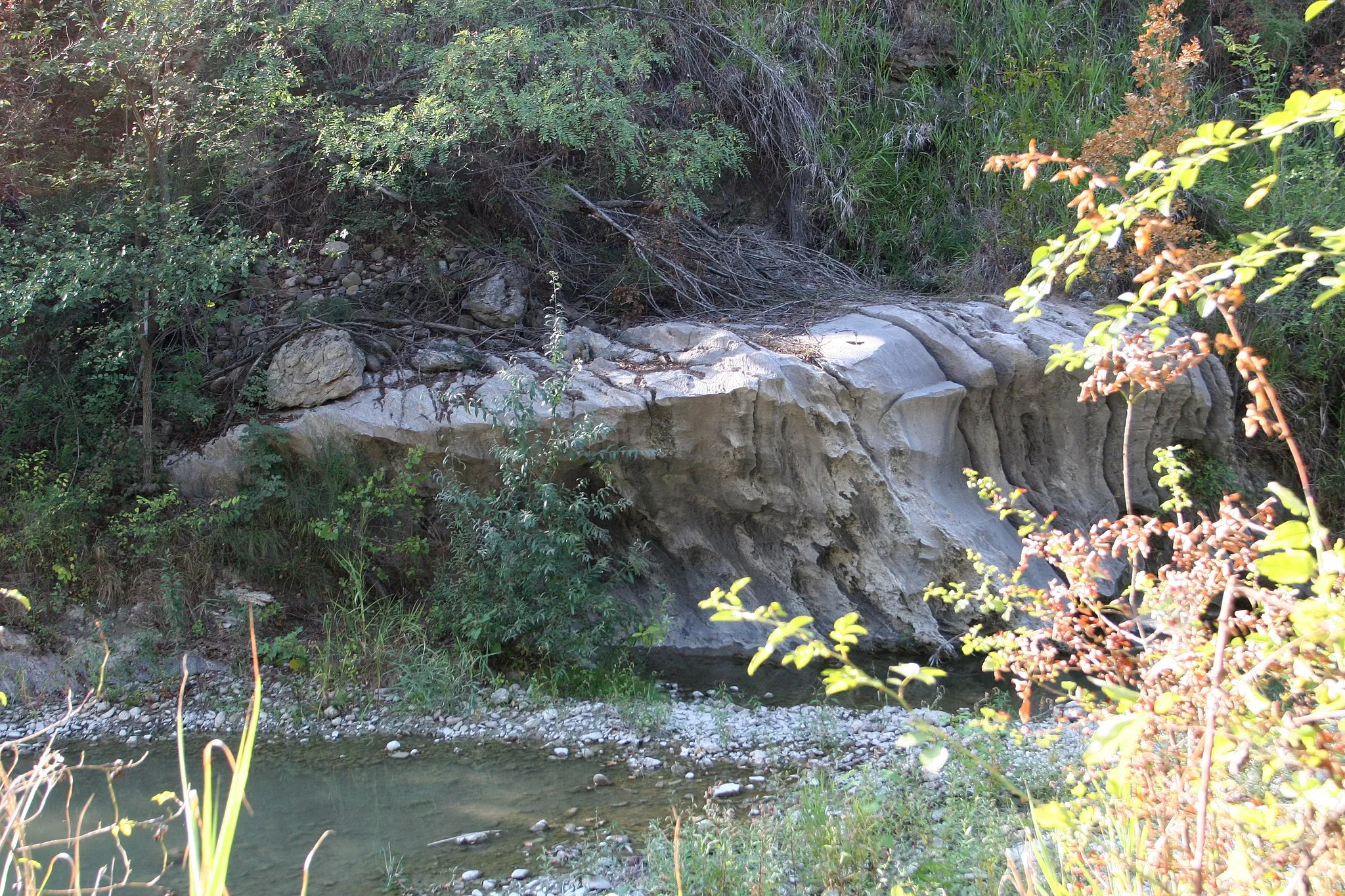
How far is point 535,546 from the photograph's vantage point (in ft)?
17.9

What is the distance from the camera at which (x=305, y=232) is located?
723cm

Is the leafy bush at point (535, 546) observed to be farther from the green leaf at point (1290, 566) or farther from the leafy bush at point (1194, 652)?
the green leaf at point (1290, 566)

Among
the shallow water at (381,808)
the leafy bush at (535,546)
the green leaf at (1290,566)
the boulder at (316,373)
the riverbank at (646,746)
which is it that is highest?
the boulder at (316,373)

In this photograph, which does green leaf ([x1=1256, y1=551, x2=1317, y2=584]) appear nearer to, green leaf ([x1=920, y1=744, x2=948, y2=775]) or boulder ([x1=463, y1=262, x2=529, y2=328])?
green leaf ([x1=920, y1=744, x2=948, y2=775])

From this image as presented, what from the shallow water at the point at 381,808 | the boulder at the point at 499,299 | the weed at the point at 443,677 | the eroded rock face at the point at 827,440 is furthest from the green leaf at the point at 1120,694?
the boulder at the point at 499,299

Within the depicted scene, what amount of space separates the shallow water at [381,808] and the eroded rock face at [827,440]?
5.83 ft

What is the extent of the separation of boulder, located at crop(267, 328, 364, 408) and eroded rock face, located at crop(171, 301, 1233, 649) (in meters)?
0.10

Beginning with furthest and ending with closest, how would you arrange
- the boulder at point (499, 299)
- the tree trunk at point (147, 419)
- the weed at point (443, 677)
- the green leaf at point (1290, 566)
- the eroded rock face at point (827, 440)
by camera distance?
the boulder at point (499, 299), the tree trunk at point (147, 419), the eroded rock face at point (827, 440), the weed at point (443, 677), the green leaf at point (1290, 566)

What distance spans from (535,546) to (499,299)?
210 centimetres

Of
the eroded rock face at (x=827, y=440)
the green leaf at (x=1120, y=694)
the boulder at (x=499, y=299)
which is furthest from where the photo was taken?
the boulder at (x=499, y=299)

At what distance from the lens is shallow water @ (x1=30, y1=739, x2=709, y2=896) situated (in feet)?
13.0

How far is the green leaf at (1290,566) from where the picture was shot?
1304mm

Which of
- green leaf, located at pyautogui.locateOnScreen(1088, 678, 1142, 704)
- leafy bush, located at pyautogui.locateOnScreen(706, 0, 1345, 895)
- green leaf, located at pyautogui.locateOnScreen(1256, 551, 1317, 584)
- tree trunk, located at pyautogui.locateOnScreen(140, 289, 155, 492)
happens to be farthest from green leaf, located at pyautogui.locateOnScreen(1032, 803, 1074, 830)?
tree trunk, located at pyautogui.locateOnScreen(140, 289, 155, 492)

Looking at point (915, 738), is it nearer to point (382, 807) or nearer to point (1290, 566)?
point (1290, 566)
